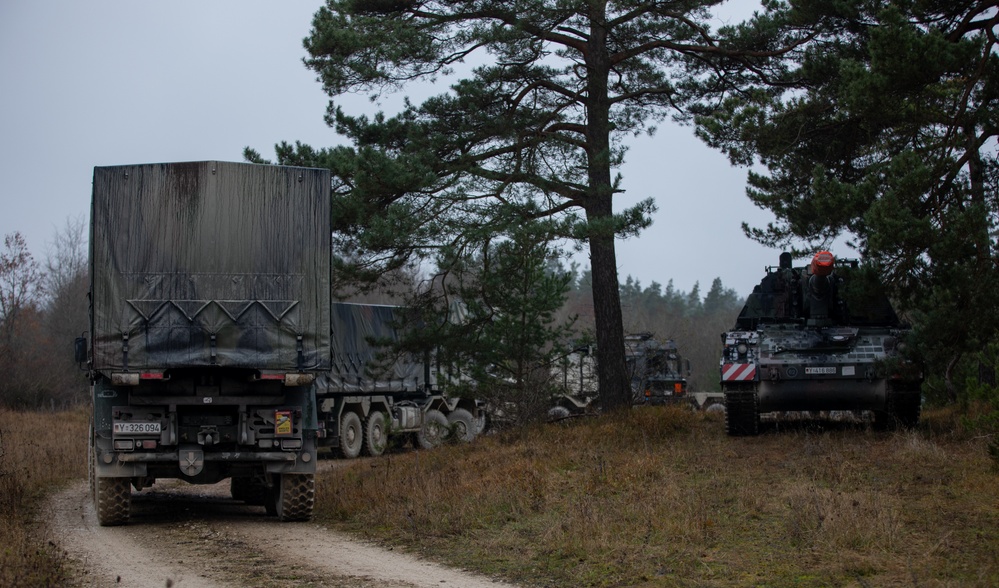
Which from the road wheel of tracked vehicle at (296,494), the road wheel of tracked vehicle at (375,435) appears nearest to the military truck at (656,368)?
the road wheel of tracked vehicle at (375,435)

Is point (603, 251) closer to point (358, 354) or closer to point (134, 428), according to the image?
point (358, 354)

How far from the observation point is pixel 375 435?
76.3 feet

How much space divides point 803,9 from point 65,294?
45.8 metres

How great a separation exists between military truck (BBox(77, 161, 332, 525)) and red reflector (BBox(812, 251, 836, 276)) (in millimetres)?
7376

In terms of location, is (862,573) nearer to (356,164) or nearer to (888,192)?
(888,192)

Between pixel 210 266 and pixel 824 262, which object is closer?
pixel 210 266

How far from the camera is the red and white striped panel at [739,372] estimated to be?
15023 millimetres

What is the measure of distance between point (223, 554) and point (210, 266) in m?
3.33

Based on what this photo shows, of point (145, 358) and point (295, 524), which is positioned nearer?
point (145, 358)

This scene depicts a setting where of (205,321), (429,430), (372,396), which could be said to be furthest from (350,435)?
(205,321)

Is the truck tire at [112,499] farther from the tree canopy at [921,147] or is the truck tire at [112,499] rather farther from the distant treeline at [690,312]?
the distant treeline at [690,312]

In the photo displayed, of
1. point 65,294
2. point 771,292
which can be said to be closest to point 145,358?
point 771,292

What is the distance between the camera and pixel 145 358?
11.1 metres

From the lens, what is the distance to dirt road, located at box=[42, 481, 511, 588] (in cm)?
816
